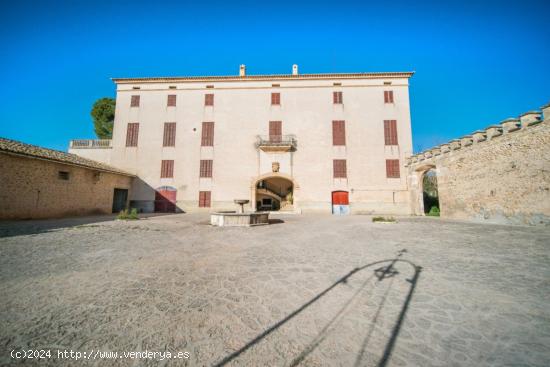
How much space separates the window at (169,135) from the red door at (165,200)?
3.95 metres

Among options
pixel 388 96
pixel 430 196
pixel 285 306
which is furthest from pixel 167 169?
pixel 430 196

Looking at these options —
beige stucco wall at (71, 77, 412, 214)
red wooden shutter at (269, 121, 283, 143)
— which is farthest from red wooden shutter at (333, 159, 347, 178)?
red wooden shutter at (269, 121, 283, 143)

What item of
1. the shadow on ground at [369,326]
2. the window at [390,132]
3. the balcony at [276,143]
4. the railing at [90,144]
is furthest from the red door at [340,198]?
the railing at [90,144]

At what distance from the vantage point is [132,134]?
720 inches

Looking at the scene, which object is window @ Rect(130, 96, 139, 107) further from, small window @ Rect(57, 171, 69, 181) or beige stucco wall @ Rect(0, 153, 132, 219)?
small window @ Rect(57, 171, 69, 181)

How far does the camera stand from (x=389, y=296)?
275 cm

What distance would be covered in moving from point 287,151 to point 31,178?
15540 millimetres

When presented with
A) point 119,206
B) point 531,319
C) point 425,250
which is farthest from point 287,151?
point 531,319

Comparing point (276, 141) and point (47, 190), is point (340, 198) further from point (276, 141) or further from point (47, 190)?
point (47, 190)

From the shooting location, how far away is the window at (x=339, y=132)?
687 inches

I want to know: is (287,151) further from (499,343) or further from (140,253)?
(499,343)

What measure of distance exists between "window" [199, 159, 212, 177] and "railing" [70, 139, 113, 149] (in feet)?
28.1

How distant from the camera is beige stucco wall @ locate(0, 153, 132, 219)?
9.96 metres

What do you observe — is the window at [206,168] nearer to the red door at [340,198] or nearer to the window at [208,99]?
the window at [208,99]
